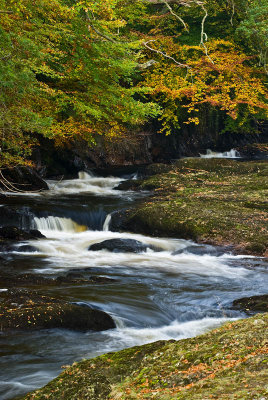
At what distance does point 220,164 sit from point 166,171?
320cm

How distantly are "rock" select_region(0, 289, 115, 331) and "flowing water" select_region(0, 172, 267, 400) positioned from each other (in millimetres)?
135

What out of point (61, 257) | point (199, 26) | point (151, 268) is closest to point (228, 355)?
point (151, 268)

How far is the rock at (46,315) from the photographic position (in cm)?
623

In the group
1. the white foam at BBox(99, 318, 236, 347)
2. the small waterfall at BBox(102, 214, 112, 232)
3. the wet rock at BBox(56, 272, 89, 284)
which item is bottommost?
the white foam at BBox(99, 318, 236, 347)

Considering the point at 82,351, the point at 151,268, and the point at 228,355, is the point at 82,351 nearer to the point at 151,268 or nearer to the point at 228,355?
the point at 228,355

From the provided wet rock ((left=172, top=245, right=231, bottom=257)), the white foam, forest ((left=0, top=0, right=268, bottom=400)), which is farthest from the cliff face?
the white foam

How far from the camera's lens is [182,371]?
300cm

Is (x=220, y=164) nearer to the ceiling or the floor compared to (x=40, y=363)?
nearer to the ceiling

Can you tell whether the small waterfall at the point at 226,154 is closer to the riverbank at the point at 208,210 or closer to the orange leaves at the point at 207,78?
the orange leaves at the point at 207,78

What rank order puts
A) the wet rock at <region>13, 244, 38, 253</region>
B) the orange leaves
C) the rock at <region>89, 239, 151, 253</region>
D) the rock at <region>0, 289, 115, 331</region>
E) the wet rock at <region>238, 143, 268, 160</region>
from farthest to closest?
the wet rock at <region>238, 143, 268, 160</region> → the orange leaves → the rock at <region>89, 239, 151, 253</region> → the wet rock at <region>13, 244, 38, 253</region> → the rock at <region>0, 289, 115, 331</region>

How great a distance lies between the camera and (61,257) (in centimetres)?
1176

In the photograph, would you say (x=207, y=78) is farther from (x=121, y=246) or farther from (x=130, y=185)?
(x=121, y=246)

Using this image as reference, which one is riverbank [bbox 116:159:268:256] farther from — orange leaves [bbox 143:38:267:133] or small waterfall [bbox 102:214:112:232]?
orange leaves [bbox 143:38:267:133]

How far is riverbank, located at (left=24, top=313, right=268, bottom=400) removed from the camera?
2533 mm
